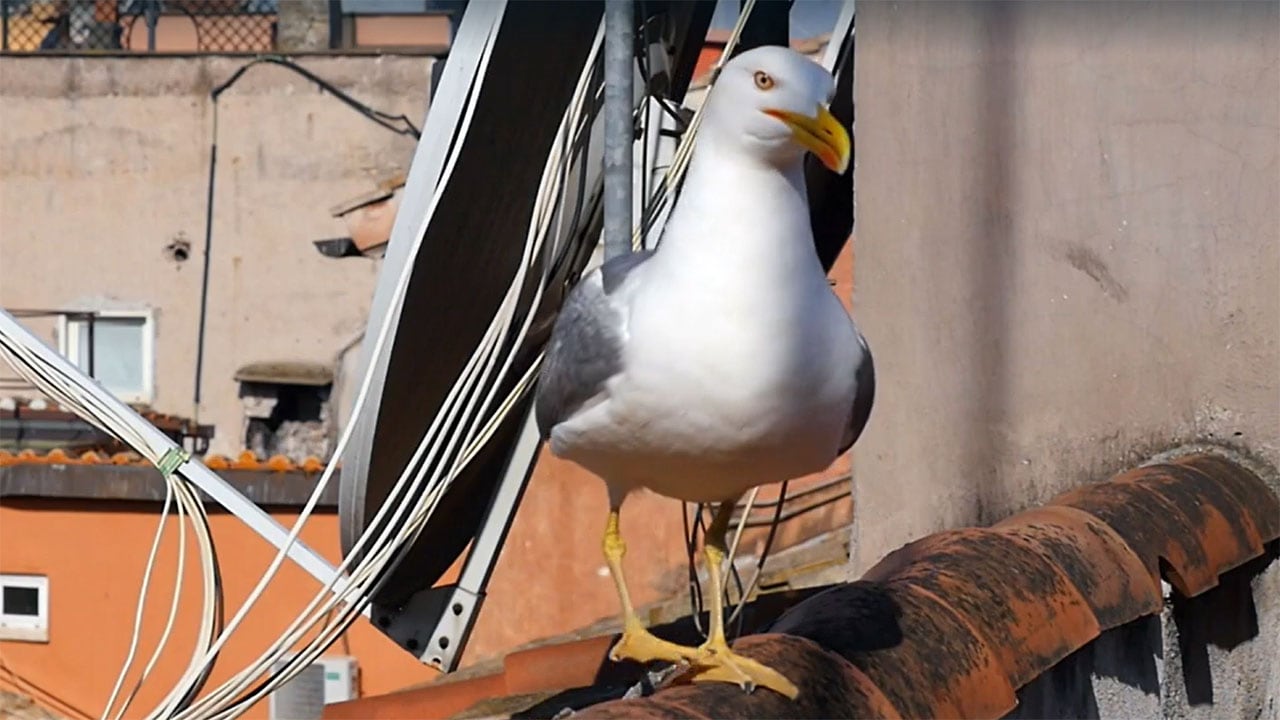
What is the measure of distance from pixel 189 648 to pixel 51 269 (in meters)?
9.61

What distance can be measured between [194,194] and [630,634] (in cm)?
1521

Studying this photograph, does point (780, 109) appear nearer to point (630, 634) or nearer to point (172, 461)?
point (630, 634)

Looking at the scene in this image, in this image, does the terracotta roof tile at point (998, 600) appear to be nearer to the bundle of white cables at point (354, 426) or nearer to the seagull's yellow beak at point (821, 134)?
the seagull's yellow beak at point (821, 134)

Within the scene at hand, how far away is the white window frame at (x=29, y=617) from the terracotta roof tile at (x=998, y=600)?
290 inches

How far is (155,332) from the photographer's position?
17.4 meters

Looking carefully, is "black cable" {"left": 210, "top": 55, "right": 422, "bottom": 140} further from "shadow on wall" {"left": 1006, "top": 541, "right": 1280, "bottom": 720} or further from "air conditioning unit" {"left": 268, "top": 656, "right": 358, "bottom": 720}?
"shadow on wall" {"left": 1006, "top": 541, "right": 1280, "bottom": 720}

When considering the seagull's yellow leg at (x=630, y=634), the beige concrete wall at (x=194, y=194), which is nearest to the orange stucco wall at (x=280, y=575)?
the seagull's yellow leg at (x=630, y=634)

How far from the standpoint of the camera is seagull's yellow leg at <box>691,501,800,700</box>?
6.56ft

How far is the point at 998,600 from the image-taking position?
7.67 feet

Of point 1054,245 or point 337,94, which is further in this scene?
point 337,94

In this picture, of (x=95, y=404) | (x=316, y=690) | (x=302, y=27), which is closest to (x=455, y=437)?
(x=95, y=404)

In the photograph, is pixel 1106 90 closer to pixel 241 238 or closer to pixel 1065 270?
pixel 1065 270

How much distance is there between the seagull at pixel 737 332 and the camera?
6.92 feet

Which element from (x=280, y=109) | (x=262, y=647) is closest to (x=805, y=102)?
(x=262, y=647)
